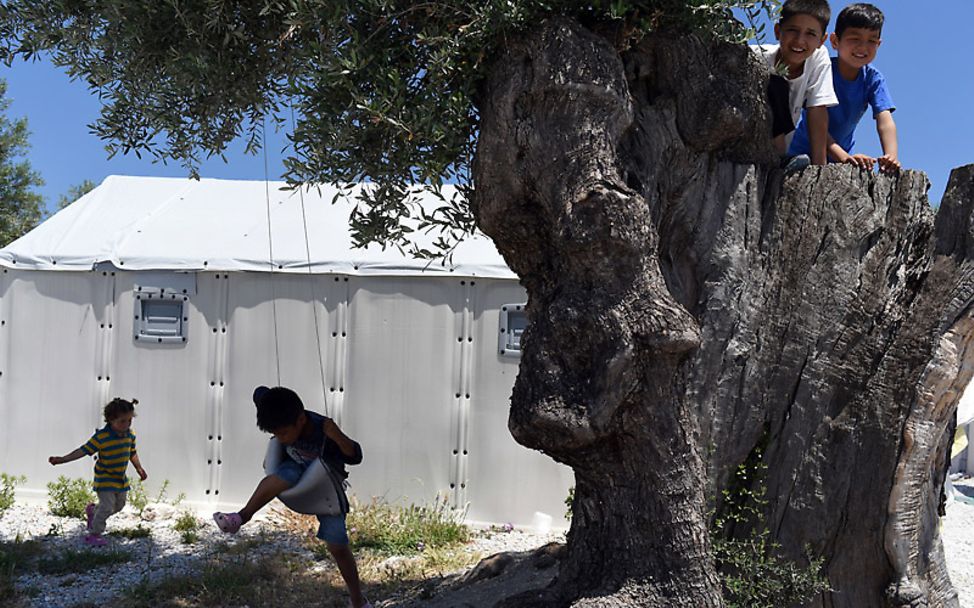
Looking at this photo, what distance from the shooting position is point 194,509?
855 centimetres

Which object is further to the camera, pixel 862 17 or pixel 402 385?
pixel 402 385

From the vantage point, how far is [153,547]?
7434mm

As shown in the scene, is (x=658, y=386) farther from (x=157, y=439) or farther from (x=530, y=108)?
(x=157, y=439)

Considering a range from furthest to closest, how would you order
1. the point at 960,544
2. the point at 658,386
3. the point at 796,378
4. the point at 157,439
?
1. the point at 157,439
2. the point at 960,544
3. the point at 796,378
4. the point at 658,386

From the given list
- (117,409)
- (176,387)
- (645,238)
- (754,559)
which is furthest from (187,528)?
(645,238)

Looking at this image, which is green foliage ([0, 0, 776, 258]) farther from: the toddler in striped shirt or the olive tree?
the toddler in striped shirt

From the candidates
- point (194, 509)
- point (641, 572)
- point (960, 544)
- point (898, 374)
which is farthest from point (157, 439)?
point (960, 544)

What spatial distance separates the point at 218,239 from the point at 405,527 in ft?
11.8

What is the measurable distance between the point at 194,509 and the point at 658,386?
640 centimetres

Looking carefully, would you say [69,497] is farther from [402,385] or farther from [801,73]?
[801,73]

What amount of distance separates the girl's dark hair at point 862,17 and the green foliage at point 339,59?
740 millimetres

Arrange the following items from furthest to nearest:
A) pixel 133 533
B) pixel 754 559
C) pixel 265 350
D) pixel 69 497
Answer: pixel 265 350 < pixel 69 497 < pixel 133 533 < pixel 754 559

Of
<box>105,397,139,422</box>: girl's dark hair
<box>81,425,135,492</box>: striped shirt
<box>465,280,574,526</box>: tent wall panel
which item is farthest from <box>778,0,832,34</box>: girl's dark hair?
<box>81,425,135,492</box>: striped shirt

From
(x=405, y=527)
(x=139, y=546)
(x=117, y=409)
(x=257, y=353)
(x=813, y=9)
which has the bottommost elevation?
(x=139, y=546)
